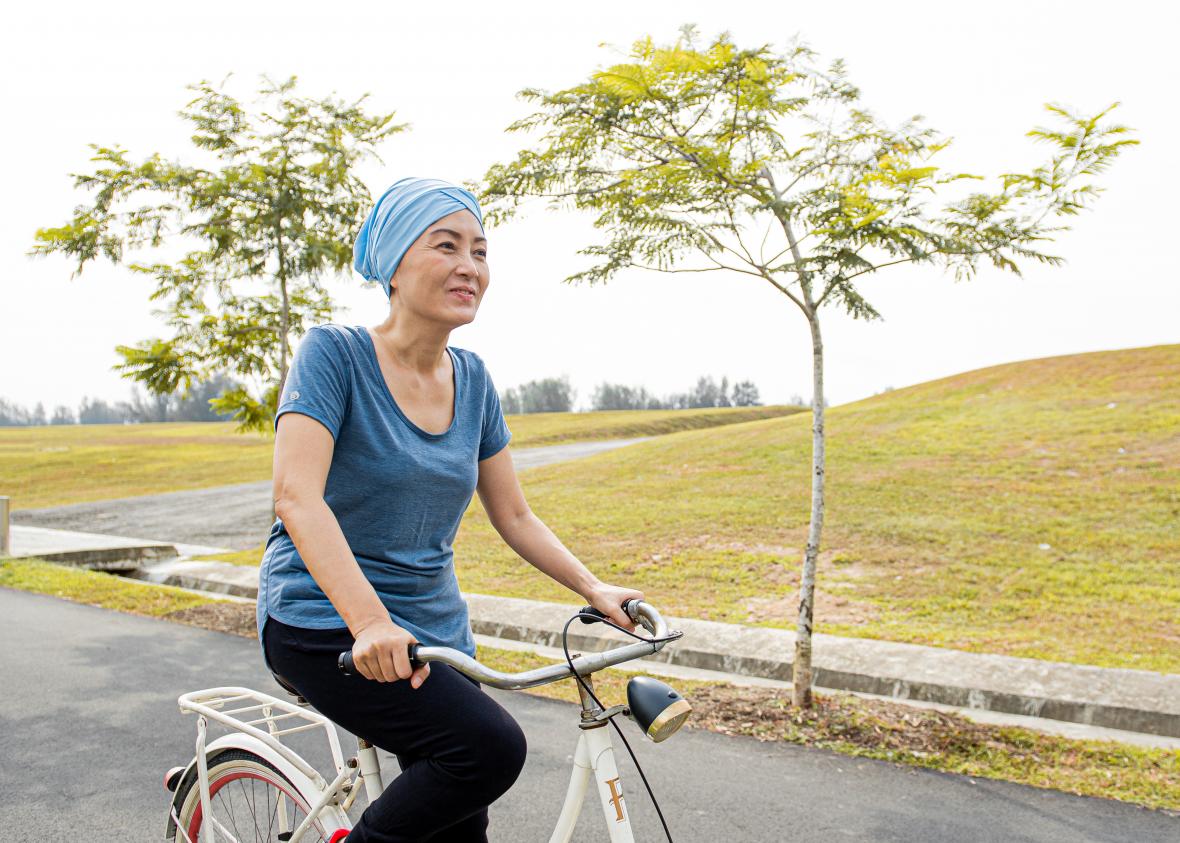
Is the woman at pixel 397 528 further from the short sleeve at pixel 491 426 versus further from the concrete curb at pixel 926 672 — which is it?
the concrete curb at pixel 926 672

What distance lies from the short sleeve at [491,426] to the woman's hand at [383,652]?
72 centimetres

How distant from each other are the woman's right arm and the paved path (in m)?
15.2

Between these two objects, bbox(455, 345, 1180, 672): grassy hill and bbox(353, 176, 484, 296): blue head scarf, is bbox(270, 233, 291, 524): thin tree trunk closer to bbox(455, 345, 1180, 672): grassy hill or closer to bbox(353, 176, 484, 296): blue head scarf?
bbox(455, 345, 1180, 672): grassy hill

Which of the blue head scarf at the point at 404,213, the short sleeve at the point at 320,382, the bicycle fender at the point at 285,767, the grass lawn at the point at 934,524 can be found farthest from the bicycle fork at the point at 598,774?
the grass lawn at the point at 934,524

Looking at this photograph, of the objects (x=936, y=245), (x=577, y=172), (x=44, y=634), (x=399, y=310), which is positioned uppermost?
(x=577, y=172)

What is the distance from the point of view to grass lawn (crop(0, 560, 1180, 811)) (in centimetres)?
454

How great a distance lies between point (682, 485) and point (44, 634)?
12.1 metres

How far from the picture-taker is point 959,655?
662 centimetres

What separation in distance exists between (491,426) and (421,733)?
2.79 feet

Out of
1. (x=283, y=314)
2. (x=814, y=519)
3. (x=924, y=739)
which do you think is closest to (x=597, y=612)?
(x=924, y=739)

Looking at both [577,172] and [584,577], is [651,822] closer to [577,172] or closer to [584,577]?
[584,577]

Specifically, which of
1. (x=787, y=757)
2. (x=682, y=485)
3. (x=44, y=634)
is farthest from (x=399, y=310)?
(x=682, y=485)

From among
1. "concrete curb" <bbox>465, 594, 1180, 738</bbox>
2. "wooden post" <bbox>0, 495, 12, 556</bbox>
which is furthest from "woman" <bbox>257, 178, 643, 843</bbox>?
"wooden post" <bbox>0, 495, 12, 556</bbox>

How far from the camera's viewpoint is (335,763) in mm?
2547
